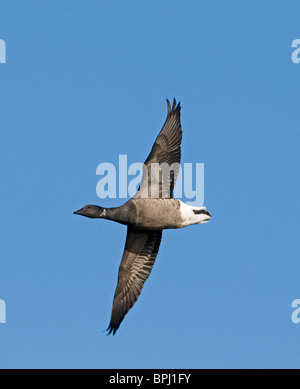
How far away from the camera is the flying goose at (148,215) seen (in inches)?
1083

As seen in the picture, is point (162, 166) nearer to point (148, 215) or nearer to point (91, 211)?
point (148, 215)

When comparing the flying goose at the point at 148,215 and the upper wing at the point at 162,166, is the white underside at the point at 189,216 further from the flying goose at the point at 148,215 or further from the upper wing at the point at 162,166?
the upper wing at the point at 162,166

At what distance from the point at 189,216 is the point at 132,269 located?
2.02 meters

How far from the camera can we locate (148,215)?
27.5 meters

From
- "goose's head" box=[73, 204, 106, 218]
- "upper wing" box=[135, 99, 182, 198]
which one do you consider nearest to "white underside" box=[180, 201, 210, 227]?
"upper wing" box=[135, 99, 182, 198]

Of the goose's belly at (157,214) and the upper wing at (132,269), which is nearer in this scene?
the goose's belly at (157,214)

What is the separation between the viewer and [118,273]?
28953 mm

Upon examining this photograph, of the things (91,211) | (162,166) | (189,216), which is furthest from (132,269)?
(162,166)

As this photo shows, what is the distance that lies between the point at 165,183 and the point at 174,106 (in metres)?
1.75

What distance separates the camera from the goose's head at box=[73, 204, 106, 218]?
2716 cm

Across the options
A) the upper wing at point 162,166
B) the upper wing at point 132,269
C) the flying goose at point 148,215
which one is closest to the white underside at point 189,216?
the flying goose at point 148,215

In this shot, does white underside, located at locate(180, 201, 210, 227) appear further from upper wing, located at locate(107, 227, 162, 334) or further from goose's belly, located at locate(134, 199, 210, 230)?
upper wing, located at locate(107, 227, 162, 334)
